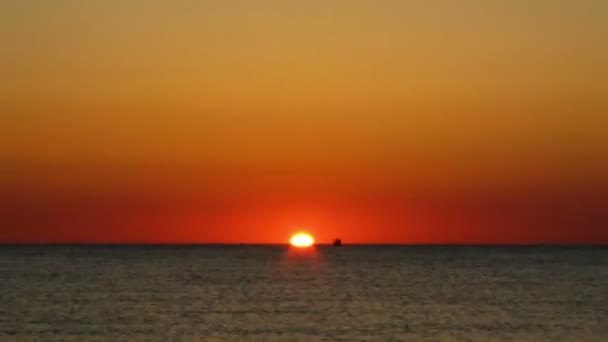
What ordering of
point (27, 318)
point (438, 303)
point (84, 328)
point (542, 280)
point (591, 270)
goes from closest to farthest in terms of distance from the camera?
point (84, 328) < point (27, 318) < point (438, 303) < point (542, 280) < point (591, 270)

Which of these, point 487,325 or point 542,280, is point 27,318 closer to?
point 487,325

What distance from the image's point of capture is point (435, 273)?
576 ft

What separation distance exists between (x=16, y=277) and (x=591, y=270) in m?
86.7

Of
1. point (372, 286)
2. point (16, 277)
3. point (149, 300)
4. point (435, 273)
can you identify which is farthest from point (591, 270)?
point (149, 300)

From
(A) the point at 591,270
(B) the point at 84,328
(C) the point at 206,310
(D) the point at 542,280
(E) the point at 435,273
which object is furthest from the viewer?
(A) the point at 591,270

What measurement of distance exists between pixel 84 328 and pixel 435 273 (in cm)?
9832

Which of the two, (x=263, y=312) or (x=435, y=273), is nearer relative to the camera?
(x=263, y=312)

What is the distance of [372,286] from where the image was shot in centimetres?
13612

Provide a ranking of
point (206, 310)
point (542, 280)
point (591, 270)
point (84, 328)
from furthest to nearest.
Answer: point (591, 270)
point (542, 280)
point (206, 310)
point (84, 328)

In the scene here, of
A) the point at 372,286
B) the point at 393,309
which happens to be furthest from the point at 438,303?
the point at 372,286

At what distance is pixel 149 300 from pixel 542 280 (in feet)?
205

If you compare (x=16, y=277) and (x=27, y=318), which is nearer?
(x=27, y=318)

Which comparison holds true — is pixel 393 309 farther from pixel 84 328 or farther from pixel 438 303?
Answer: pixel 84 328

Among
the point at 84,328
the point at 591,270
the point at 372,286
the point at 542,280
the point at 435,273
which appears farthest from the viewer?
the point at 591,270
